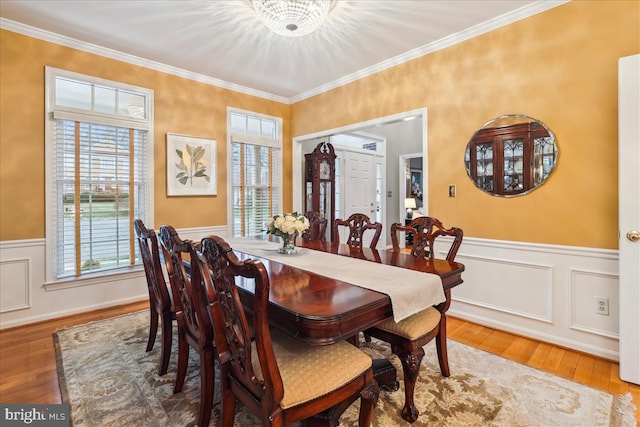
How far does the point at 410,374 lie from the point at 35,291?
3578 mm

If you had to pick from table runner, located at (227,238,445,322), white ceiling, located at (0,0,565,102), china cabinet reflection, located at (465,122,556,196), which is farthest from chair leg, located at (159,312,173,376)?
china cabinet reflection, located at (465,122,556,196)

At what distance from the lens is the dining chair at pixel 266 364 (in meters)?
1.11

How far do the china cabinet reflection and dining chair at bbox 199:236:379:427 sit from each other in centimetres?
226

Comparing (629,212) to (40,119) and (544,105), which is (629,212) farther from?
(40,119)

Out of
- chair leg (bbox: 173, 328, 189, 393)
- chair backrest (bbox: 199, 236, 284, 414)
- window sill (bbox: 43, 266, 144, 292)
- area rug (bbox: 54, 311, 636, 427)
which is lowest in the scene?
area rug (bbox: 54, 311, 636, 427)

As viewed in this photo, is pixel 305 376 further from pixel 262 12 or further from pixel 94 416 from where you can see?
pixel 262 12

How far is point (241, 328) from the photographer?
1.19 m

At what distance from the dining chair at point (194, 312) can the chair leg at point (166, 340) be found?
287mm

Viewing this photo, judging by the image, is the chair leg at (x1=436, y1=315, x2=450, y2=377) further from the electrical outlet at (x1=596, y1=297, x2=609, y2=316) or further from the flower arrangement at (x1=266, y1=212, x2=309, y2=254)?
the electrical outlet at (x1=596, y1=297, x2=609, y2=316)

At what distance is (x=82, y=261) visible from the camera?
3.36 m

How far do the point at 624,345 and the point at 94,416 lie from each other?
3294 mm

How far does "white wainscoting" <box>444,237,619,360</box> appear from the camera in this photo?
239cm

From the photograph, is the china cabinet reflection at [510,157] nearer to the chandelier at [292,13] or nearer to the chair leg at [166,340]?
the chandelier at [292,13]

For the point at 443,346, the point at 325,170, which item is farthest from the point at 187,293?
the point at 325,170
